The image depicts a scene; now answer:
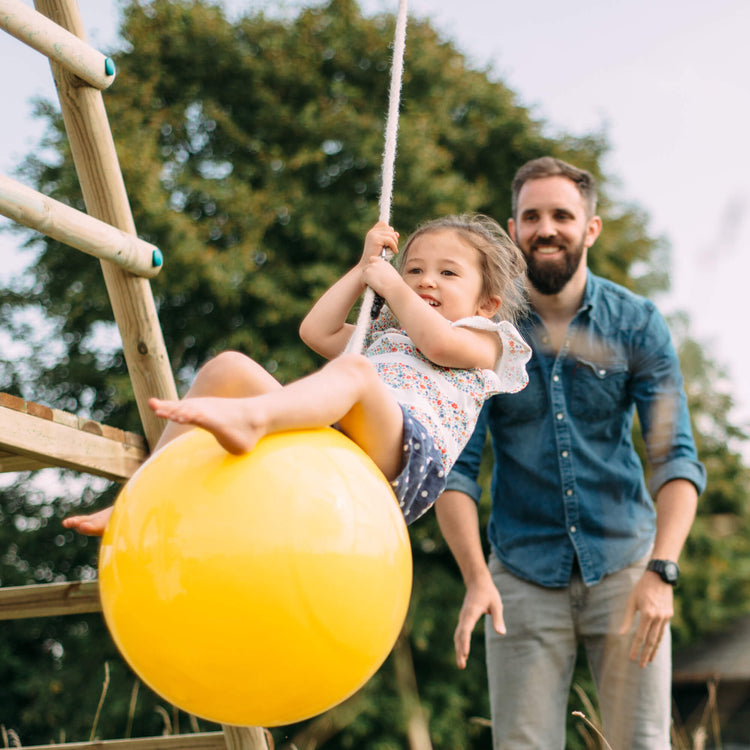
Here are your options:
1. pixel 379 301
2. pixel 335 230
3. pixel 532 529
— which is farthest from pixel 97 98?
pixel 335 230

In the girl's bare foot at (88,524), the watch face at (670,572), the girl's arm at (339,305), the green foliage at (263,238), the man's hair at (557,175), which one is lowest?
the girl's bare foot at (88,524)

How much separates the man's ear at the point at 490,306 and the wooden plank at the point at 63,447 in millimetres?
1093

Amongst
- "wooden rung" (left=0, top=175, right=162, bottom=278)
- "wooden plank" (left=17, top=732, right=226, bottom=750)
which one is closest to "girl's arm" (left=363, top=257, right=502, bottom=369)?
"wooden rung" (left=0, top=175, right=162, bottom=278)

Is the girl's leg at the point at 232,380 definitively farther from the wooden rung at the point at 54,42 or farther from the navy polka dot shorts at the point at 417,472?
the wooden rung at the point at 54,42

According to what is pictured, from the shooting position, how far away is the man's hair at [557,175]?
3.21 m

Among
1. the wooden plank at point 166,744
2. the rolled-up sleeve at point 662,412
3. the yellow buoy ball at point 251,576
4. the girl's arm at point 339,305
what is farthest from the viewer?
the rolled-up sleeve at point 662,412

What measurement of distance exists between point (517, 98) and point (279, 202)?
356 centimetres

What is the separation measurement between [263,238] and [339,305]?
7.60 metres

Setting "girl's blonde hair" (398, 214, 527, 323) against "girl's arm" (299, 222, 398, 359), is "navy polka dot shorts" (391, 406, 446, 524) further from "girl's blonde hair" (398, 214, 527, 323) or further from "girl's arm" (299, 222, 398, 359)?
"girl's blonde hair" (398, 214, 527, 323)

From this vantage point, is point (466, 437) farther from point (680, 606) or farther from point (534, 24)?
point (680, 606)

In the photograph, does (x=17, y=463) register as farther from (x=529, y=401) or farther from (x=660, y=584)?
(x=660, y=584)

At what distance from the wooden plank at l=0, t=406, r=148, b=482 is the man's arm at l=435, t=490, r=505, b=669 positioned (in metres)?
1.09

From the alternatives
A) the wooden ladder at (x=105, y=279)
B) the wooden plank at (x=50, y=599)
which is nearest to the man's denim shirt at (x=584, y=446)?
the wooden ladder at (x=105, y=279)

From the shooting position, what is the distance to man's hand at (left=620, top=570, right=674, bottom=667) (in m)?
2.58
